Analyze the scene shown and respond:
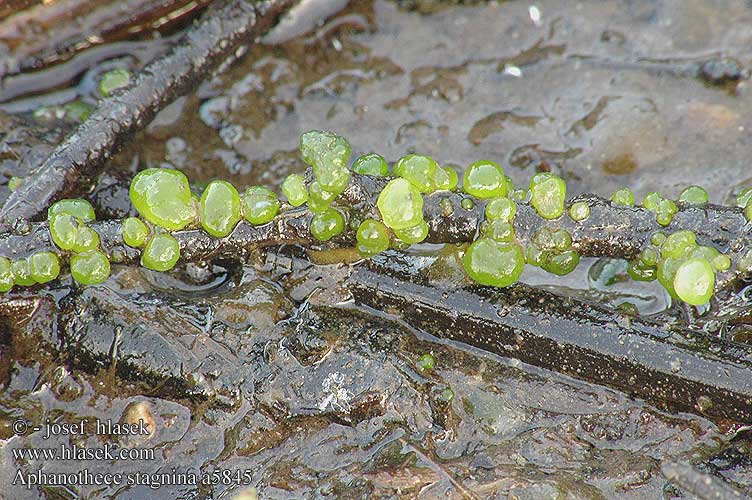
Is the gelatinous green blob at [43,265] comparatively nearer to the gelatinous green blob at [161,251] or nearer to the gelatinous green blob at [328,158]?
the gelatinous green blob at [161,251]

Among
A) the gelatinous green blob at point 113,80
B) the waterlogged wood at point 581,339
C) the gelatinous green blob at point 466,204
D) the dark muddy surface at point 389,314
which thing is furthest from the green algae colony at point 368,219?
the gelatinous green blob at point 113,80

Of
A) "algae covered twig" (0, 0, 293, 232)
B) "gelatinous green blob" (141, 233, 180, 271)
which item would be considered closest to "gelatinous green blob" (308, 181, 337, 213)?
"gelatinous green blob" (141, 233, 180, 271)

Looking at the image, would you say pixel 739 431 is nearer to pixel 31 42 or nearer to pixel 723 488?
pixel 723 488

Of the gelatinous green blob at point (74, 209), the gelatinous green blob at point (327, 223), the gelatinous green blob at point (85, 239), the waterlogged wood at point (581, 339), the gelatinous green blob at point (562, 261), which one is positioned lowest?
the waterlogged wood at point (581, 339)

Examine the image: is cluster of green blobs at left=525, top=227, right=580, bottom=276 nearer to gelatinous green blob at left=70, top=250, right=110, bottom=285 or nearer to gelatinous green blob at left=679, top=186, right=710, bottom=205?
gelatinous green blob at left=679, top=186, right=710, bottom=205

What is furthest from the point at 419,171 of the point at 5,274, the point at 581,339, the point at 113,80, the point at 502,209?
the point at 113,80

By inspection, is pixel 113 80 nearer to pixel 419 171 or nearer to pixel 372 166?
pixel 372 166
